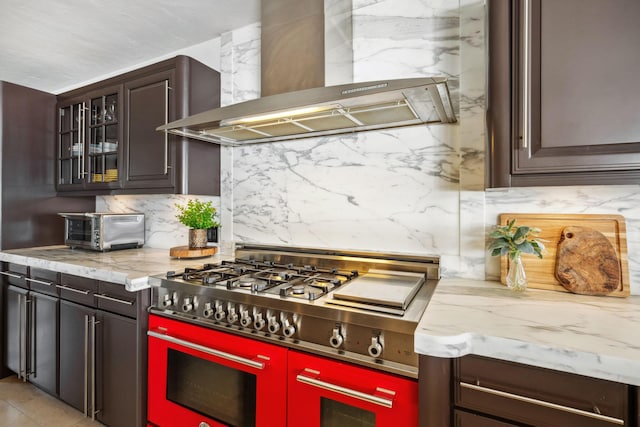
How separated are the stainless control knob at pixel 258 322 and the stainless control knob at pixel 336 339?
0.31 m

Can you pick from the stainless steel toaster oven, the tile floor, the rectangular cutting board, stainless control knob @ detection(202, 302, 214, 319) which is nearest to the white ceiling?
the stainless steel toaster oven

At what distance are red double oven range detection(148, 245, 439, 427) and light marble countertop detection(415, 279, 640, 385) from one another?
124 millimetres

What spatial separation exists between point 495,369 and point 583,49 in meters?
1.09

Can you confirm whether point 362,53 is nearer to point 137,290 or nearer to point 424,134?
point 424,134

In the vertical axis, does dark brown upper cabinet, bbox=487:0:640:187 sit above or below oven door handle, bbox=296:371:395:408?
above

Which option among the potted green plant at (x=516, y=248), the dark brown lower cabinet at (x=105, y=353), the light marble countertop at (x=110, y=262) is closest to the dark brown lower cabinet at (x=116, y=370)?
the dark brown lower cabinet at (x=105, y=353)

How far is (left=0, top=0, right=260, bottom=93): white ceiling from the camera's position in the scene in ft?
6.63

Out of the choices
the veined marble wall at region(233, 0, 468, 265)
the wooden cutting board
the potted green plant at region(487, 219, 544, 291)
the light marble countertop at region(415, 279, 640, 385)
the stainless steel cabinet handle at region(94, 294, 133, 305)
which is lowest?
the stainless steel cabinet handle at region(94, 294, 133, 305)

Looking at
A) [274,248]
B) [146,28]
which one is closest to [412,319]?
[274,248]

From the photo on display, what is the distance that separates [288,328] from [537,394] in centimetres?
82

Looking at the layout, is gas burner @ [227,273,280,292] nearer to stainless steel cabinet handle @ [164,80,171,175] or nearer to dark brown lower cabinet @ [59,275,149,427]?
dark brown lower cabinet @ [59,275,149,427]

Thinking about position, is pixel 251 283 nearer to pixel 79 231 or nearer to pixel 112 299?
pixel 112 299

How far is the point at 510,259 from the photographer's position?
1357 mm

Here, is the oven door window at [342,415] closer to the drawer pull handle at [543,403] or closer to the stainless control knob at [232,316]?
the drawer pull handle at [543,403]
